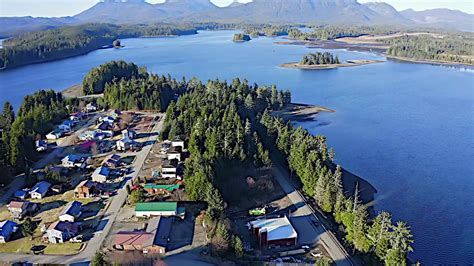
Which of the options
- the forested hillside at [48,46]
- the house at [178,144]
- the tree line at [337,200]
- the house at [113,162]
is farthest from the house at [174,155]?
the forested hillside at [48,46]

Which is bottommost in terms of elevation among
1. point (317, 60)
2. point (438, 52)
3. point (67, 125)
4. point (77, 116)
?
point (67, 125)

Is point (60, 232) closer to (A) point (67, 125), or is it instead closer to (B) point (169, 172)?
(B) point (169, 172)

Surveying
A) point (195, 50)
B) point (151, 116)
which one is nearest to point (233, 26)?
point (195, 50)

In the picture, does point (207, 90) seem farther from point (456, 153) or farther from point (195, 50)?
point (195, 50)

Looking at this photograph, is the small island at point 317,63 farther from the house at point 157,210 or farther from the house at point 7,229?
the house at point 7,229

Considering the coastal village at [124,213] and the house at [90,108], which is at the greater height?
the house at [90,108]

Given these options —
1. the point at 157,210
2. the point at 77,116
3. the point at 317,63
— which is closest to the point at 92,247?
the point at 157,210
